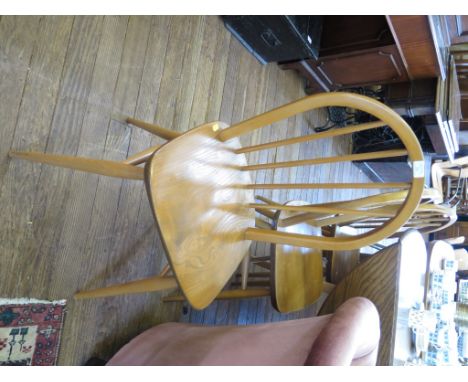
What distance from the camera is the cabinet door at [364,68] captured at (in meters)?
2.12

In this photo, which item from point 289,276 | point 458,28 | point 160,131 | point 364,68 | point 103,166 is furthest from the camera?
point 364,68

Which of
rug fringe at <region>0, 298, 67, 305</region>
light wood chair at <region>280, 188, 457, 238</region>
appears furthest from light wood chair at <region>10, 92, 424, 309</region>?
rug fringe at <region>0, 298, 67, 305</region>

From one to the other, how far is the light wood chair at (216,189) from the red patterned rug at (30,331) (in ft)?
0.77

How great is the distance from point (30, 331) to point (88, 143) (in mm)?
638

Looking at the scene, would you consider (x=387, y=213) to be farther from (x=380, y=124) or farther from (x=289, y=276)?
(x=289, y=276)

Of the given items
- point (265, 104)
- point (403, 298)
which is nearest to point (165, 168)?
point (403, 298)

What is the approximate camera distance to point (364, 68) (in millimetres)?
2279

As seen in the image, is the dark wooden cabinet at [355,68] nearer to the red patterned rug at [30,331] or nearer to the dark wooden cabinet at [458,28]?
the dark wooden cabinet at [458,28]

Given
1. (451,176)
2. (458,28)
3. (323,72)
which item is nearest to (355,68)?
(323,72)

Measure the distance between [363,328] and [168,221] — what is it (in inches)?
17.4

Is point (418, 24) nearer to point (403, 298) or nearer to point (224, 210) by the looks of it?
point (403, 298)

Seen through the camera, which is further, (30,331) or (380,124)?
(30,331)

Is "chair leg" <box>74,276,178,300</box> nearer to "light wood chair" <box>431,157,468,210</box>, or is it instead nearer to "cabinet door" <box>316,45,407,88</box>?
"cabinet door" <box>316,45,407,88</box>

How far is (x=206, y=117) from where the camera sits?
1.83 m
